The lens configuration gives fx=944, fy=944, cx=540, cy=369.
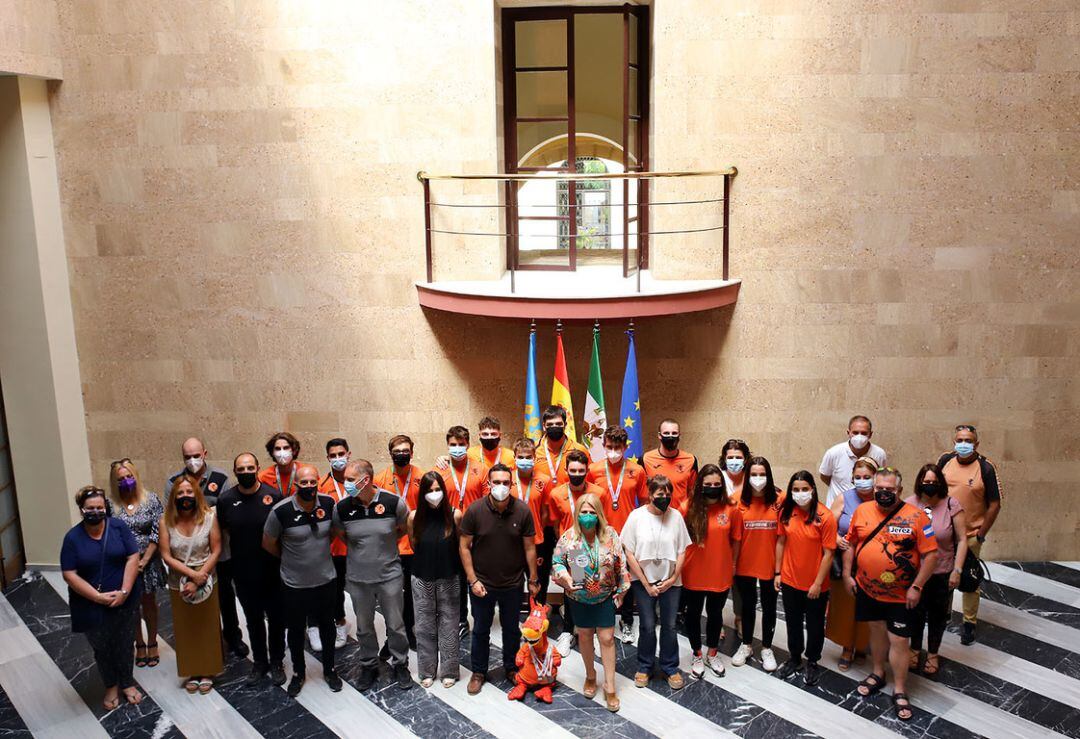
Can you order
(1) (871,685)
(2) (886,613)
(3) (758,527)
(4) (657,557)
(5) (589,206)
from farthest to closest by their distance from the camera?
(5) (589,206) → (3) (758,527) → (1) (871,685) → (4) (657,557) → (2) (886,613)

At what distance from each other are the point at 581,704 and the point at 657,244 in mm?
4216

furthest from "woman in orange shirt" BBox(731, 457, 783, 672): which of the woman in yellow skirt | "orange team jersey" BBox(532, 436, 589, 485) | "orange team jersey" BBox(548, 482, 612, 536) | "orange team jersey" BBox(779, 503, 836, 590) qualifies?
the woman in yellow skirt

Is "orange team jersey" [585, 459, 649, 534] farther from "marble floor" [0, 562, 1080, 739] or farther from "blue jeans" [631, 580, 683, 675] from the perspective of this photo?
"marble floor" [0, 562, 1080, 739]

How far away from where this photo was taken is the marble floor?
652 cm

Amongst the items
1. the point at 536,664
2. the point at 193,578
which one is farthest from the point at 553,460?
the point at 193,578

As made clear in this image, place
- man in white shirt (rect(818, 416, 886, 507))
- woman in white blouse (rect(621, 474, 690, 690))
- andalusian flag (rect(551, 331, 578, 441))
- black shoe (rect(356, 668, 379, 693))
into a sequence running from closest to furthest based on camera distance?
1. woman in white blouse (rect(621, 474, 690, 690))
2. black shoe (rect(356, 668, 379, 693))
3. man in white shirt (rect(818, 416, 886, 507))
4. andalusian flag (rect(551, 331, 578, 441))

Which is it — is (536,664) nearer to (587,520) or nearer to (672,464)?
(587,520)

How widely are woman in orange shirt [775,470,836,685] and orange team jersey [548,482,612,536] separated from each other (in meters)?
1.36

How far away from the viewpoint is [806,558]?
6785mm

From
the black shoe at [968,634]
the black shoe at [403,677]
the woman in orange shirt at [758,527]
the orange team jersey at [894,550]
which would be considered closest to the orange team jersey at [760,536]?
the woman in orange shirt at [758,527]

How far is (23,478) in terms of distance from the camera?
9383mm

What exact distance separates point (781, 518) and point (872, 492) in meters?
0.70

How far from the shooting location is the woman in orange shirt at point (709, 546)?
22.4 feet

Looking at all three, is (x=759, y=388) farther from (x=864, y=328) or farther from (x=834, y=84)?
(x=834, y=84)
